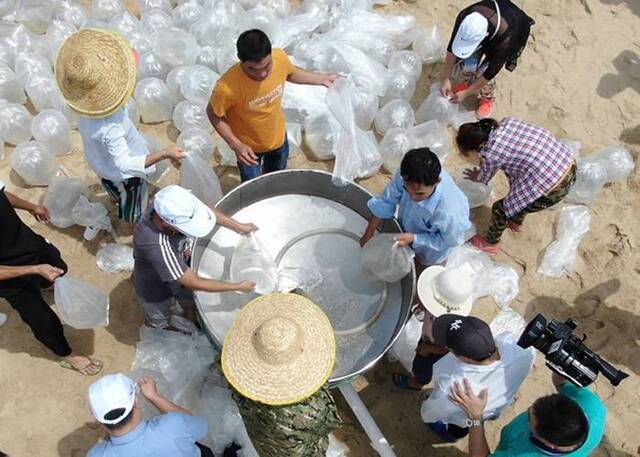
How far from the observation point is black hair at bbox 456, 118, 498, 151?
361 cm

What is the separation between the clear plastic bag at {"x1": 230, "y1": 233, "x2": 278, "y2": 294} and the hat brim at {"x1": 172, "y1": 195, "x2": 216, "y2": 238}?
49 centimetres

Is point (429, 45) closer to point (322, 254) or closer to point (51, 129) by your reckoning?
point (322, 254)

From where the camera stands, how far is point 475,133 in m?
3.69

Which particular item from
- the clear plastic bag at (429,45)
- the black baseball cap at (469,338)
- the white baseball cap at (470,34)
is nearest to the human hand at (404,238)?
the black baseball cap at (469,338)

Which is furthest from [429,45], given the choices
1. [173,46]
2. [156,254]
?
[156,254]

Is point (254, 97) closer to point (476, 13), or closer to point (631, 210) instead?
point (476, 13)

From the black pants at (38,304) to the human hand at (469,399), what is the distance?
2088mm

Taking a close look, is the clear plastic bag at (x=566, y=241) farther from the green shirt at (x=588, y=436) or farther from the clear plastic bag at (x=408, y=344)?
the green shirt at (x=588, y=436)

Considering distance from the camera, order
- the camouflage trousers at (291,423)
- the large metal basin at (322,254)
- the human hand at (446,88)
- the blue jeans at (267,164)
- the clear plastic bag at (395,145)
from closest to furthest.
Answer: the camouflage trousers at (291,423) < the large metal basin at (322,254) < the blue jeans at (267,164) < the clear plastic bag at (395,145) < the human hand at (446,88)

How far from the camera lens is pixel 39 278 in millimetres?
2814

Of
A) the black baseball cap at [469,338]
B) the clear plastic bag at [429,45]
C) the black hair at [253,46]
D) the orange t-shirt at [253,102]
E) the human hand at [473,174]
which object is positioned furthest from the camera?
the clear plastic bag at [429,45]

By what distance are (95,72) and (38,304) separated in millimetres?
1212

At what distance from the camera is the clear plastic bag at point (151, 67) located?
4113 mm

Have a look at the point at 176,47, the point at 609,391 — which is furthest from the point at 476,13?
the point at 609,391
